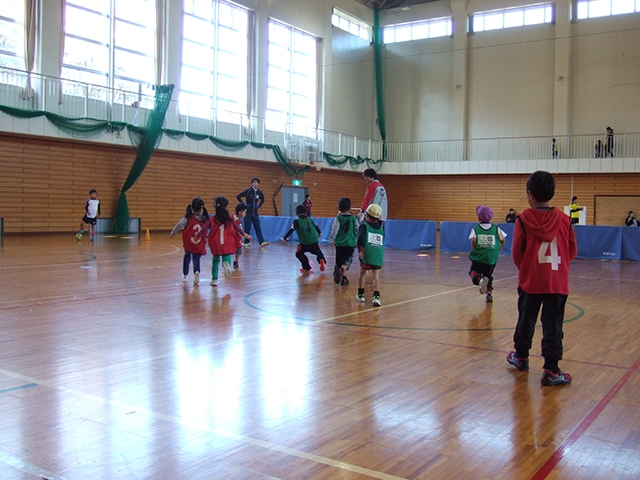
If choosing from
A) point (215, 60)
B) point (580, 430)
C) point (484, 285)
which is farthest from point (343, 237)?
point (215, 60)

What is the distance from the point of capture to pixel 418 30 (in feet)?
115

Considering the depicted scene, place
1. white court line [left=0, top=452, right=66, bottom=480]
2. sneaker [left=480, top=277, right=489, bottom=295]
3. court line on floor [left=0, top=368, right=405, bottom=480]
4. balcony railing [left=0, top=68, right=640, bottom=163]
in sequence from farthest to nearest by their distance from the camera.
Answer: balcony railing [left=0, top=68, right=640, bottom=163]
sneaker [left=480, top=277, right=489, bottom=295]
court line on floor [left=0, top=368, right=405, bottom=480]
white court line [left=0, top=452, right=66, bottom=480]

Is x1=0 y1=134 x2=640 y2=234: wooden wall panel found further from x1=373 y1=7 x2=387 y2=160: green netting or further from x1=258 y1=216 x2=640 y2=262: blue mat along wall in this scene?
x1=258 y1=216 x2=640 y2=262: blue mat along wall

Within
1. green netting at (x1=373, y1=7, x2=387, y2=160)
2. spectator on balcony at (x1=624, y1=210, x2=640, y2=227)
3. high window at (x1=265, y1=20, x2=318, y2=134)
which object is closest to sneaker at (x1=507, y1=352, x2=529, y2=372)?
high window at (x1=265, y1=20, x2=318, y2=134)

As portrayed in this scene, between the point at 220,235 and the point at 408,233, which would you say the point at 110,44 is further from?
the point at 220,235

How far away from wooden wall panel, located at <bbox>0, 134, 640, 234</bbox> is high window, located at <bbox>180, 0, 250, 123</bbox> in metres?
2.37

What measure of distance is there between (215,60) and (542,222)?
79.9 feet

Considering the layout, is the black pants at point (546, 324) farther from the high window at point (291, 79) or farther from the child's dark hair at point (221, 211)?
the high window at point (291, 79)

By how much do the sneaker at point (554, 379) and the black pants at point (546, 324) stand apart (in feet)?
0.13

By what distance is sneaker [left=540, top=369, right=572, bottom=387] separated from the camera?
4425mm

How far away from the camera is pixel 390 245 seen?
64.8 feet

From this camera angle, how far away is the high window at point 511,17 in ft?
103

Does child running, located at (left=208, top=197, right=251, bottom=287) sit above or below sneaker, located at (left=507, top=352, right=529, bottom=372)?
above

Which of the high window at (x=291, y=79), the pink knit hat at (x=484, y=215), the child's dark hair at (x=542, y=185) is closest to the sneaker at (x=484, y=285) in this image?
the pink knit hat at (x=484, y=215)
